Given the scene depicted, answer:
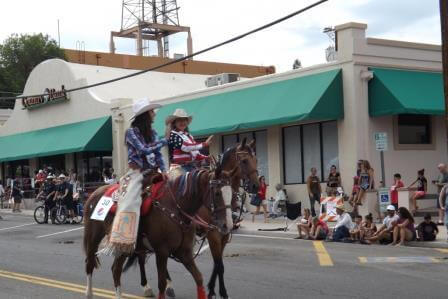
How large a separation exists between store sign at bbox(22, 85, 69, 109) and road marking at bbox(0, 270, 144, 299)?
2306cm

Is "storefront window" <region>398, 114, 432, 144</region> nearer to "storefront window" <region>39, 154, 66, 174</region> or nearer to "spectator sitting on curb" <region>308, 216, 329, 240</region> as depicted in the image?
"spectator sitting on curb" <region>308, 216, 329, 240</region>

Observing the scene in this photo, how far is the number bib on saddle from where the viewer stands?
812 cm

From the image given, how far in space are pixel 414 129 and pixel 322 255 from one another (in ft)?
36.0

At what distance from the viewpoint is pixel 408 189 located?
66.9ft

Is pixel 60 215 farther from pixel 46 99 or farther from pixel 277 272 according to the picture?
pixel 277 272

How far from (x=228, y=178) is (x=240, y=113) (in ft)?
57.7

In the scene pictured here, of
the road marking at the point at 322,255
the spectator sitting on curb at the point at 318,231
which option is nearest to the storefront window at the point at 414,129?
the spectator sitting on curb at the point at 318,231

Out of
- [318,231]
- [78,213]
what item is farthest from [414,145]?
[78,213]

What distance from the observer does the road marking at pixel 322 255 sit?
12.7m

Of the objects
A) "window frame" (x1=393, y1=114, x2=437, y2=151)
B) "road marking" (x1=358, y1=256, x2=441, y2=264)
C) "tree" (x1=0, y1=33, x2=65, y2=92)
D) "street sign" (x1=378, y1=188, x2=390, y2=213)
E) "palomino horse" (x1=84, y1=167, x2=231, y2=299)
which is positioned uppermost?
"tree" (x1=0, y1=33, x2=65, y2=92)

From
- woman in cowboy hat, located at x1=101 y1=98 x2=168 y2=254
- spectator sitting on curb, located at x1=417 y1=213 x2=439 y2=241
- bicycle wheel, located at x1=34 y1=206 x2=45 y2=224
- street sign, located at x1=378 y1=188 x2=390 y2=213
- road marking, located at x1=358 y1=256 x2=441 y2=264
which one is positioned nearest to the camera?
woman in cowboy hat, located at x1=101 y1=98 x2=168 y2=254

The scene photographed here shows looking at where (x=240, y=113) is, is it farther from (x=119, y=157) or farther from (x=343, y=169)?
(x=119, y=157)

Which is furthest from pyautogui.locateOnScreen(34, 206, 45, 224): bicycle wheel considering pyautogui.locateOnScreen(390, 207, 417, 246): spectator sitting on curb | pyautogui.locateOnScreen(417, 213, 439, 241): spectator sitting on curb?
pyautogui.locateOnScreen(417, 213, 439, 241): spectator sitting on curb

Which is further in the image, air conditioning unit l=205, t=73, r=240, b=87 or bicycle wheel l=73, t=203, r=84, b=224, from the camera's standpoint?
air conditioning unit l=205, t=73, r=240, b=87
